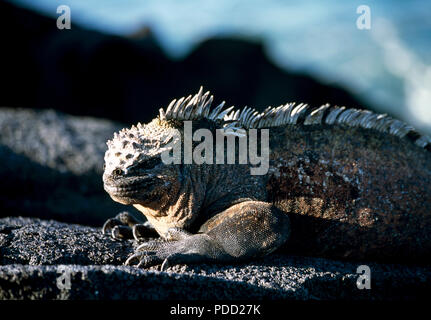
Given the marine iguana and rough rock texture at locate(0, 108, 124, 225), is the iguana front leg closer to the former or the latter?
the marine iguana

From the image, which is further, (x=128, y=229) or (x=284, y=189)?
(x=128, y=229)

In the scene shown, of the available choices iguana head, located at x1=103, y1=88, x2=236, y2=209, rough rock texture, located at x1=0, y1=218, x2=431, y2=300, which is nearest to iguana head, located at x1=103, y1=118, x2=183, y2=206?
iguana head, located at x1=103, y1=88, x2=236, y2=209

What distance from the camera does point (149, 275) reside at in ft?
9.16

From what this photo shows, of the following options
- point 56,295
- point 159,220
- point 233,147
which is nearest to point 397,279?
point 233,147

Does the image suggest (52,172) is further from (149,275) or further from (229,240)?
(149,275)

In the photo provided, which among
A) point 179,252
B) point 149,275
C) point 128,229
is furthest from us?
point 128,229

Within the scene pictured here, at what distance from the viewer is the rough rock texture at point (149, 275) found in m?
2.65

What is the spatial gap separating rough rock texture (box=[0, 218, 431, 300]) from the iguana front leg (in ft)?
0.30

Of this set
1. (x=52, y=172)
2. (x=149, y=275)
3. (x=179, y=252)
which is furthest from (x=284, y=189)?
(x=52, y=172)

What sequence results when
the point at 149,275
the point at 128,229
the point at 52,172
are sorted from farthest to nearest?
the point at 52,172 → the point at 128,229 → the point at 149,275

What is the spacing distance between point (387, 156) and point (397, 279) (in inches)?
41.9

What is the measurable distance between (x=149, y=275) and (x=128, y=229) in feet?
4.33

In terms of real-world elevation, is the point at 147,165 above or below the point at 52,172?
below

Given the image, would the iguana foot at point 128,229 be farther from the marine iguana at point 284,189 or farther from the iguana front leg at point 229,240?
the iguana front leg at point 229,240
